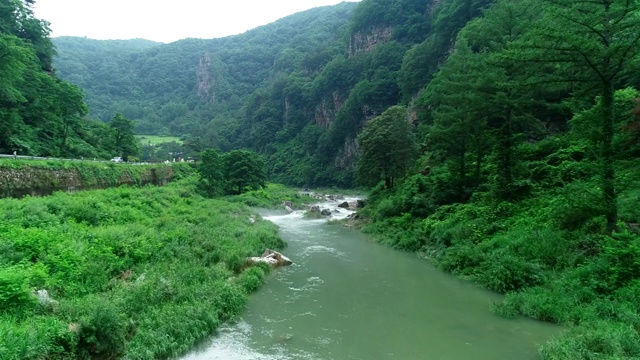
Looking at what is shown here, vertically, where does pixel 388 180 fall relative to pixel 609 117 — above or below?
below

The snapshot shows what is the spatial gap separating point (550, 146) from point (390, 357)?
22790 mm

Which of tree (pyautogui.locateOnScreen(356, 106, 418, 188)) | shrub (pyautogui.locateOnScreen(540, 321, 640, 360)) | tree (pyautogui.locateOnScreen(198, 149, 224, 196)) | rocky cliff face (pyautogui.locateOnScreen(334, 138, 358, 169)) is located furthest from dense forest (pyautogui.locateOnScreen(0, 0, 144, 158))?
rocky cliff face (pyautogui.locateOnScreen(334, 138, 358, 169))

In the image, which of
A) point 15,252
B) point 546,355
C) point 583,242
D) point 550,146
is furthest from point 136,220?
point 550,146

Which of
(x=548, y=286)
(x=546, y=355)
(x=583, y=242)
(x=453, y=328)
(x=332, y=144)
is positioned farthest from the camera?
(x=332, y=144)

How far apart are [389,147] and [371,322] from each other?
28.7 meters

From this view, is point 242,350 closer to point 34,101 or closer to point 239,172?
point 34,101

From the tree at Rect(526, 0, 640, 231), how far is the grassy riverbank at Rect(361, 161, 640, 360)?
1641 mm

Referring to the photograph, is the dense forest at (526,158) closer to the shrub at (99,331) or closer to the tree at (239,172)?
the shrub at (99,331)

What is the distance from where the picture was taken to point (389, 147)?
3912 centimetres

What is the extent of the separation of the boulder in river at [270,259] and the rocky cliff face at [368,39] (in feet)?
352

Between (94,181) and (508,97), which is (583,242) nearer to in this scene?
(508,97)

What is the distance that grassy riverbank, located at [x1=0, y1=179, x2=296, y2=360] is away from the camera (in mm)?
8602

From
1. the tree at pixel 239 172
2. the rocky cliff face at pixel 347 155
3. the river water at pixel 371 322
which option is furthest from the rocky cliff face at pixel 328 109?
the river water at pixel 371 322

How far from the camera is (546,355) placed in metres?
9.32
